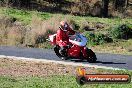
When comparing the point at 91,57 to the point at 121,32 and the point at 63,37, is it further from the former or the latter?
the point at 121,32

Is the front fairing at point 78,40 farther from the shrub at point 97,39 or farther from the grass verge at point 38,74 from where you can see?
the shrub at point 97,39

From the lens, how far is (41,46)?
892 inches

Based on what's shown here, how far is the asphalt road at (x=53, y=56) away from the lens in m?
17.7

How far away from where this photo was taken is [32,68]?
16.0m

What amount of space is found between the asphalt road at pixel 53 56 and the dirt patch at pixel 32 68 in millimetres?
1321

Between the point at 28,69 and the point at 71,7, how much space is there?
28.5m

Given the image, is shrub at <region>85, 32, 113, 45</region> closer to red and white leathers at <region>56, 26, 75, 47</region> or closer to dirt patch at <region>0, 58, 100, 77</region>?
red and white leathers at <region>56, 26, 75, 47</region>

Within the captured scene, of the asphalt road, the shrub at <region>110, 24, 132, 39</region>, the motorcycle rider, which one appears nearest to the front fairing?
the motorcycle rider

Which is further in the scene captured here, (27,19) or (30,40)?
(27,19)

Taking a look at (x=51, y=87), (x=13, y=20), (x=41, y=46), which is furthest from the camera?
(x=13, y=20)

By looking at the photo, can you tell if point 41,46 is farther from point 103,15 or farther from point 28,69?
point 103,15

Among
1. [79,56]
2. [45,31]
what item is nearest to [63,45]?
[79,56]

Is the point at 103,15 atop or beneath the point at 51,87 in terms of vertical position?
beneath

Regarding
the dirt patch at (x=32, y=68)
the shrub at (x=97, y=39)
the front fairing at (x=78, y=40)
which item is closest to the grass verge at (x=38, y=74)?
the dirt patch at (x=32, y=68)
